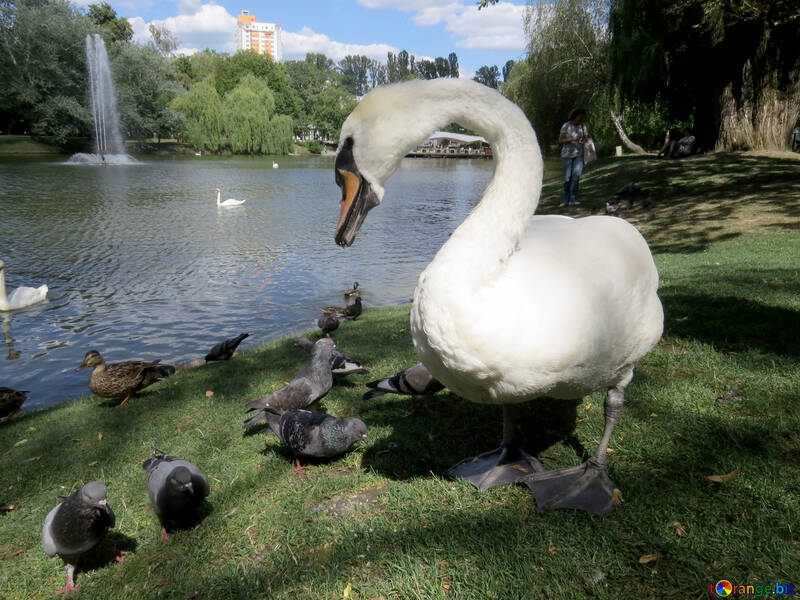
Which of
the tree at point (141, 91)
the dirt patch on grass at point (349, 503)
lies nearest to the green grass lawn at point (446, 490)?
the dirt patch on grass at point (349, 503)

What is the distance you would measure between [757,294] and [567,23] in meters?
24.3

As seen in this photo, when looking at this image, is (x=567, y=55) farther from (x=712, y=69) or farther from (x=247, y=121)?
(x=247, y=121)

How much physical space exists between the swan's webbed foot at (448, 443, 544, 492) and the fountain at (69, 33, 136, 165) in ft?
161

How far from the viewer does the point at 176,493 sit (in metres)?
3.14

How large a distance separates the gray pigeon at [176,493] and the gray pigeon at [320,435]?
2.15 ft

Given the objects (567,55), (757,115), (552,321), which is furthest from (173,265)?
(567,55)

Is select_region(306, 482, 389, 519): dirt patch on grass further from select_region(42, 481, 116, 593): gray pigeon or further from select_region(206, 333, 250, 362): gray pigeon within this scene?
select_region(206, 333, 250, 362): gray pigeon

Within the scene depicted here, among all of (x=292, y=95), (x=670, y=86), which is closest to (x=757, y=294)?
(x=670, y=86)

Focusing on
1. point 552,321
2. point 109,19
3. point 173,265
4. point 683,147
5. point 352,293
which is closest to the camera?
point 552,321

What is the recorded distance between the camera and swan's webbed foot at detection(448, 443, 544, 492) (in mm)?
3141

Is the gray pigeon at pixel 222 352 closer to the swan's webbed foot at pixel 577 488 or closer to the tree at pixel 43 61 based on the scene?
the swan's webbed foot at pixel 577 488

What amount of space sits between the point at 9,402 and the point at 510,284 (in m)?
6.09

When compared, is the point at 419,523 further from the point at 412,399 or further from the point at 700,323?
the point at 700,323

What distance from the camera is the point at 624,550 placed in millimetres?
2502
